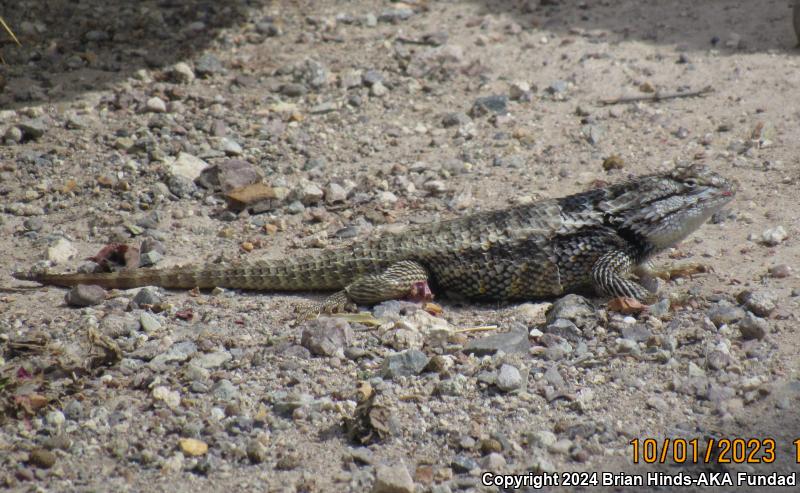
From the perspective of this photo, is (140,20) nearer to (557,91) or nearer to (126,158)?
(126,158)

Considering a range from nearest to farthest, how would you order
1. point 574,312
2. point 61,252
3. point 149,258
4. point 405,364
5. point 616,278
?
point 405,364
point 574,312
point 616,278
point 149,258
point 61,252

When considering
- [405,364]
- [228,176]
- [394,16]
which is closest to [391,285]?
[405,364]

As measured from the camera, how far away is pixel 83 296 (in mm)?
5988

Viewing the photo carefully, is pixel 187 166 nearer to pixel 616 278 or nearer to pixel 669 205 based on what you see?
pixel 616 278

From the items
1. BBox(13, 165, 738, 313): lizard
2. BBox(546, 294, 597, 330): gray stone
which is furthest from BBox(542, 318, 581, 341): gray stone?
BBox(13, 165, 738, 313): lizard

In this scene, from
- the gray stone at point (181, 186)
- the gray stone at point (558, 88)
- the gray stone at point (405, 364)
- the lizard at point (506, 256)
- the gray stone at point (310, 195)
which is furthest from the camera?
the gray stone at point (558, 88)

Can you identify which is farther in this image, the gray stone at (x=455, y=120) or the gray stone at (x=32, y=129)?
the gray stone at (x=455, y=120)

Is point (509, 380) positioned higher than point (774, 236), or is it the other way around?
point (774, 236)

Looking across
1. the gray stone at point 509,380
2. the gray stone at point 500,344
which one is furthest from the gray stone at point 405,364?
the gray stone at point 509,380

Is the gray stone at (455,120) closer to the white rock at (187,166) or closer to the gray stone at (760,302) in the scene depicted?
the white rock at (187,166)

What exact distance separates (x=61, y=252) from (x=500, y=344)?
11.4 feet

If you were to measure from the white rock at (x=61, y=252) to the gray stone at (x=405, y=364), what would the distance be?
2.92 m

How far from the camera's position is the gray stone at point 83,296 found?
599 centimetres

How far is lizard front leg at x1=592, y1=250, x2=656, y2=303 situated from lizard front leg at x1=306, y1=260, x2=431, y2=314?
1.14 metres
